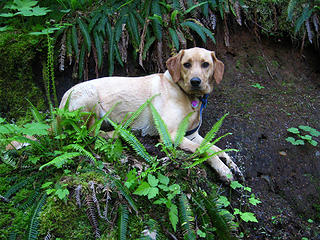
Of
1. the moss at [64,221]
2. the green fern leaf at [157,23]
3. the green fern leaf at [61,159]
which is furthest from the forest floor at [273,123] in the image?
the green fern leaf at [61,159]

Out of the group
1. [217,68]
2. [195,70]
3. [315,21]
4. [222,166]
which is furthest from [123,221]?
[315,21]

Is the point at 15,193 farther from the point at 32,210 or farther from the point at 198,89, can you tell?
the point at 198,89

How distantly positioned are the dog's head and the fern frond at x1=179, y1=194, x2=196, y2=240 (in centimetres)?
180

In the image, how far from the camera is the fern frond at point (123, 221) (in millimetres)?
2737

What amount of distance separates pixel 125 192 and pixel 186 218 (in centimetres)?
74

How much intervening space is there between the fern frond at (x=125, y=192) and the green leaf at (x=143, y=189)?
10 cm

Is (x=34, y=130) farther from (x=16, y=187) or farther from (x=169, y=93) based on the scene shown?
(x=169, y=93)

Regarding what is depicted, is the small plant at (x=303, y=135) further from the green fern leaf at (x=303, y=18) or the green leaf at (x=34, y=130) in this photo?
the green leaf at (x=34, y=130)

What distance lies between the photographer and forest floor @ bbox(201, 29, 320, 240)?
4.09 m

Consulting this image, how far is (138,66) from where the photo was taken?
604 centimetres

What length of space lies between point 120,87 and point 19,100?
8.05 feet

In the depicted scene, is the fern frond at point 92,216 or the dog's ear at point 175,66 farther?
the dog's ear at point 175,66

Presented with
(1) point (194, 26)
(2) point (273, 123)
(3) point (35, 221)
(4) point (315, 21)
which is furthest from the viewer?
(4) point (315, 21)

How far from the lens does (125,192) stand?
3.04m
